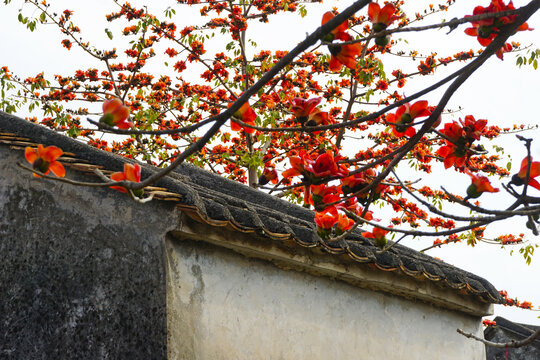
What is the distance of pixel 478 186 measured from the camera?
215 cm

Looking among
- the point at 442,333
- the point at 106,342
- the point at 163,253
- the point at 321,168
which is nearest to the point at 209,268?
the point at 163,253

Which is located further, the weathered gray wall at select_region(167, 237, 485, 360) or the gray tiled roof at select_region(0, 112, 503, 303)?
the weathered gray wall at select_region(167, 237, 485, 360)

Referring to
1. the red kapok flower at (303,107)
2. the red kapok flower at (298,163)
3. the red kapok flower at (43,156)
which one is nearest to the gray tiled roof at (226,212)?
the red kapok flower at (298,163)

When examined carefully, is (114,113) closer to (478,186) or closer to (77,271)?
(478,186)

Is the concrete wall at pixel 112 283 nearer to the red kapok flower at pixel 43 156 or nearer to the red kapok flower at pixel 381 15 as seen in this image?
the red kapok flower at pixel 43 156

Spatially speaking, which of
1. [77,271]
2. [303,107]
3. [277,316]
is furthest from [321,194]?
[277,316]

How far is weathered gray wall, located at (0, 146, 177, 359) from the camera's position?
2.81 metres

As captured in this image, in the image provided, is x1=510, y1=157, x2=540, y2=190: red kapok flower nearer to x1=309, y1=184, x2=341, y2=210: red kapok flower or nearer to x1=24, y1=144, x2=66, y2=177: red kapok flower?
x1=309, y1=184, x2=341, y2=210: red kapok flower

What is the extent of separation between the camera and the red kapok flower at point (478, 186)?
2139mm

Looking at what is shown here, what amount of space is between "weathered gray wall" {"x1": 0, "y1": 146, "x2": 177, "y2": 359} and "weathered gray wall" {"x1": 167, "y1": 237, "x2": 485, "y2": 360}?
13 cm

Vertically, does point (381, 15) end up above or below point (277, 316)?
above

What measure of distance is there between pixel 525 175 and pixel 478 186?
0.16 meters

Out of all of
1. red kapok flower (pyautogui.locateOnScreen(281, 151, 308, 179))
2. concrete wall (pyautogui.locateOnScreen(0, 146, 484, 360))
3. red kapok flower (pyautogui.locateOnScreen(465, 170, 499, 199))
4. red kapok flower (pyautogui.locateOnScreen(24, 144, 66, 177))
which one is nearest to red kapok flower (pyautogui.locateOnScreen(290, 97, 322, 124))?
red kapok flower (pyautogui.locateOnScreen(281, 151, 308, 179))

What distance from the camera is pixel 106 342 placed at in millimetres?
2828
